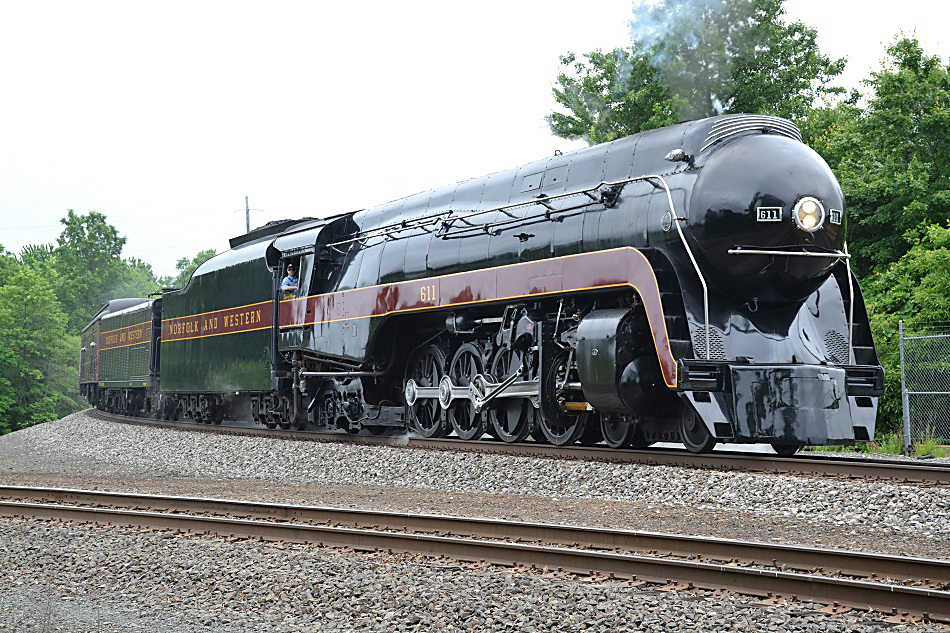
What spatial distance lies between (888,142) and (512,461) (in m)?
14.0

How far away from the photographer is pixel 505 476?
1020 centimetres

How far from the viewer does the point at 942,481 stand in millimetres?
8352

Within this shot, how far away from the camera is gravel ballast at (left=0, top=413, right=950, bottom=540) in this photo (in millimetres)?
7621

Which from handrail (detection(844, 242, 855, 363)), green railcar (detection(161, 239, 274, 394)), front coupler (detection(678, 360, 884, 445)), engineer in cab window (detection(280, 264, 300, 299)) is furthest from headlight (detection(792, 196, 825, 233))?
green railcar (detection(161, 239, 274, 394))

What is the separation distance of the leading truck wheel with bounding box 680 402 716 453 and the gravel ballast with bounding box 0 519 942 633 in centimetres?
485

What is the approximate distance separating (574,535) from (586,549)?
0.21 m

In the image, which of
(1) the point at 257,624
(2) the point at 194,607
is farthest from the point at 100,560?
(1) the point at 257,624

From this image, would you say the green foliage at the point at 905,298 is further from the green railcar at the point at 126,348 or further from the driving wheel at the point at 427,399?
the green railcar at the point at 126,348

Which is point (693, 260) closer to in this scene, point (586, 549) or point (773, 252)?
point (773, 252)

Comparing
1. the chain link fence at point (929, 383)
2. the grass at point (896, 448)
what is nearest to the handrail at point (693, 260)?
the grass at point (896, 448)

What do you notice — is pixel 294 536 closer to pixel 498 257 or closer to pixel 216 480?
pixel 216 480

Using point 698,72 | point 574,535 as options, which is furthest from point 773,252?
point 698,72

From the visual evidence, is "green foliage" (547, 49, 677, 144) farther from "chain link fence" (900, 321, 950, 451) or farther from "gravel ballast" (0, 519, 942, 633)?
"gravel ballast" (0, 519, 942, 633)

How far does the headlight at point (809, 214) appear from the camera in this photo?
32.0 ft
